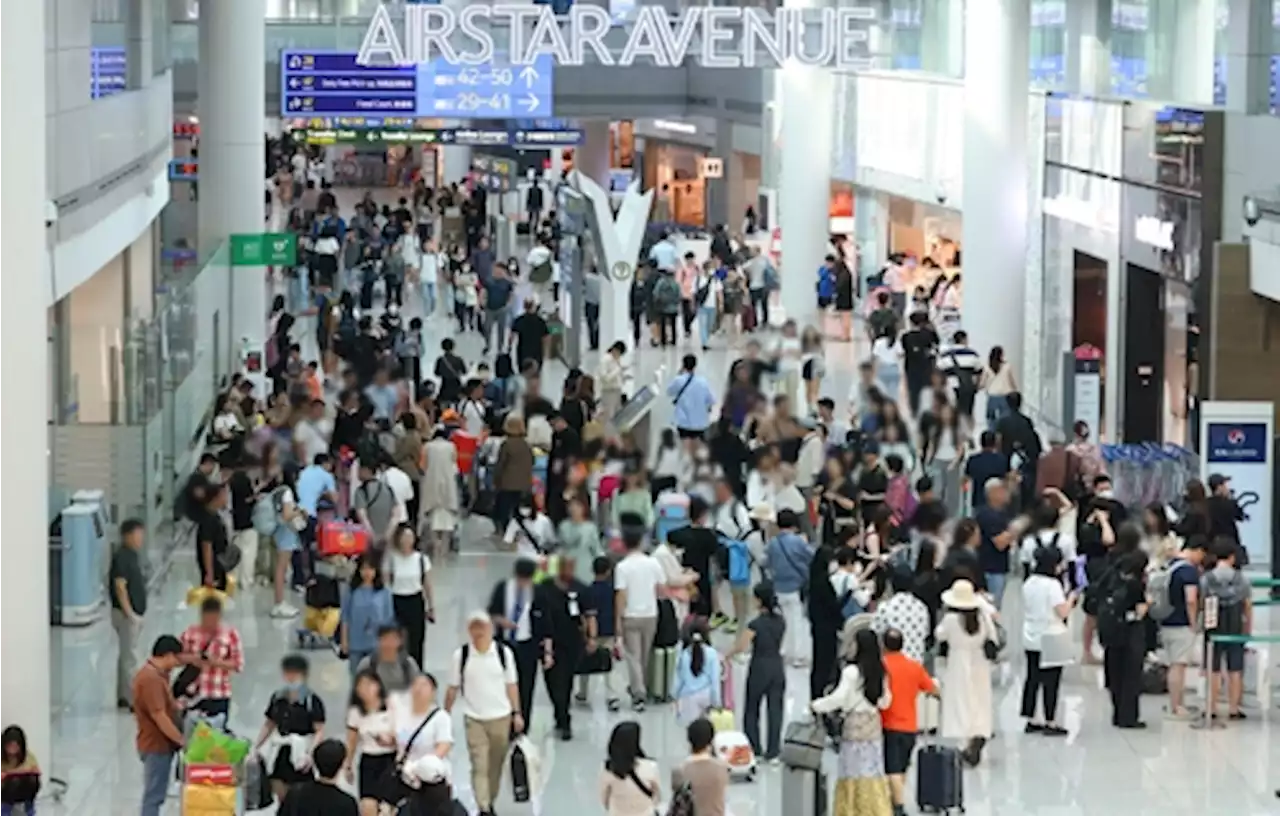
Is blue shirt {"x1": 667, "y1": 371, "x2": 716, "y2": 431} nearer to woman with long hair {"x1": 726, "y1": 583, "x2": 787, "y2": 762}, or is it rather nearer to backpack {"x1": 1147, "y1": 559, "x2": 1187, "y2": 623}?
backpack {"x1": 1147, "y1": 559, "x2": 1187, "y2": 623}

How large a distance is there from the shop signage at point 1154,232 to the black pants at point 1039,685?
9.95 meters

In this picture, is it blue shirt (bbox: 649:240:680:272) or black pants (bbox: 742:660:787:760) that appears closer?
black pants (bbox: 742:660:787:760)

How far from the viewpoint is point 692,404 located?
2547 cm

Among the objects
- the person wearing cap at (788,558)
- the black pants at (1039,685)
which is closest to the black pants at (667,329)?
the person wearing cap at (788,558)

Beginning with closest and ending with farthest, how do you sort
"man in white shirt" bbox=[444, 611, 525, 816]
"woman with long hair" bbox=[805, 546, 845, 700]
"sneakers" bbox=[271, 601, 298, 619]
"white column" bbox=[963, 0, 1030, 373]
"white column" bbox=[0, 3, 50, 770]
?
"man in white shirt" bbox=[444, 611, 525, 816] < "white column" bbox=[0, 3, 50, 770] < "woman with long hair" bbox=[805, 546, 845, 700] < "sneakers" bbox=[271, 601, 298, 619] < "white column" bbox=[963, 0, 1030, 373]

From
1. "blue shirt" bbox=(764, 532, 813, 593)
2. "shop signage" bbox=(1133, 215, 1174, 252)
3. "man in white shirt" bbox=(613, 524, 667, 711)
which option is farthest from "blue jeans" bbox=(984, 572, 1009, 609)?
"shop signage" bbox=(1133, 215, 1174, 252)

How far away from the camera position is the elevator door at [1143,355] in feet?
90.9

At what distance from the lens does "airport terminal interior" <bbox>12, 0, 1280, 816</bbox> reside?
1552 centimetres

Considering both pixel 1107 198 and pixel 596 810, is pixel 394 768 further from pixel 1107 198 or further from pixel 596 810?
pixel 1107 198

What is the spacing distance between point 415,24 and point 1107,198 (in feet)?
26.7

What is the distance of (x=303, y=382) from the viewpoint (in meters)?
27.0

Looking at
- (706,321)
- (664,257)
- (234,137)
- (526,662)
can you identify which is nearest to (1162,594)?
(526,662)

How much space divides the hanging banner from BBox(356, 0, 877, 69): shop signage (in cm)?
1187

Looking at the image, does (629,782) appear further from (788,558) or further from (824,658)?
(788,558)
